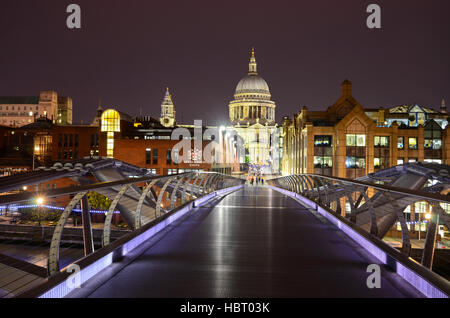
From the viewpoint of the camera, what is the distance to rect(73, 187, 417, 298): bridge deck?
4387 millimetres

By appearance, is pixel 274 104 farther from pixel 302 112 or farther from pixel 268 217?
pixel 268 217

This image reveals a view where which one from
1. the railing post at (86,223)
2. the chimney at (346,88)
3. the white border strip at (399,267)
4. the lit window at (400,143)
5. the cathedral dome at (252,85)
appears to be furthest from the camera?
the cathedral dome at (252,85)

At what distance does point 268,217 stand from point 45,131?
90.1 meters

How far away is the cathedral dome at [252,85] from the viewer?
590 feet

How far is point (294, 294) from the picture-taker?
4.31m

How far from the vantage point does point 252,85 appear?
593 feet

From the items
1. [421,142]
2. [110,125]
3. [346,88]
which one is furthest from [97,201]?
[421,142]

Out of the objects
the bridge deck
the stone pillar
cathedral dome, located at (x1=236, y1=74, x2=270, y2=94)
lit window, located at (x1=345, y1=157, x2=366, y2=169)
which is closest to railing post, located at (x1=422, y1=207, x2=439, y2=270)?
the bridge deck

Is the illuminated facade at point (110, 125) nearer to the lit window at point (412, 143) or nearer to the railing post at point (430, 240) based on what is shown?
the lit window at point (412, 143)

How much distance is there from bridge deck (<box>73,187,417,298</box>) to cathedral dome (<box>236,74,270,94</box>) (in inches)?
6869

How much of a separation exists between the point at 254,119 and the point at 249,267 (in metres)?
173

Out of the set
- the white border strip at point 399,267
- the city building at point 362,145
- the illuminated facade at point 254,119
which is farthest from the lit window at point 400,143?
the illuminated facade at point 254,119

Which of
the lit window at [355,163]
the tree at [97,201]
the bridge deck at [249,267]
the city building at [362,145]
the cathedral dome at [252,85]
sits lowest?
the tree at [97,201]
